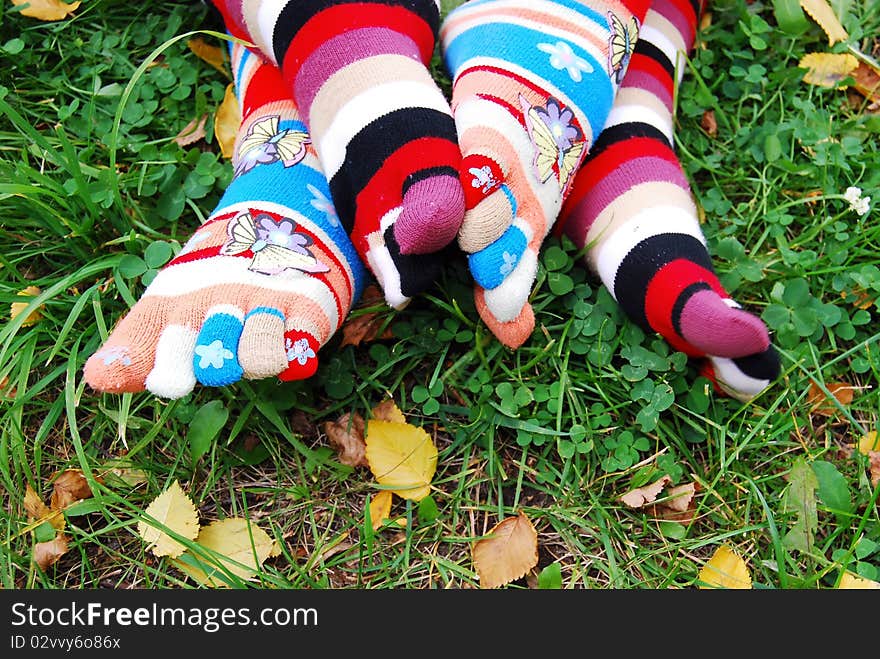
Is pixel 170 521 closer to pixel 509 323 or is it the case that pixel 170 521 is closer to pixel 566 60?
pixel 509 323

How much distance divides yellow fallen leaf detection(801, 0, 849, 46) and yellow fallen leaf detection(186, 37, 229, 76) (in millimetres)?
1061

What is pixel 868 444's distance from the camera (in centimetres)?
121

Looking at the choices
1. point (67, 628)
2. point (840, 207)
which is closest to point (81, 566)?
point (67, 628)

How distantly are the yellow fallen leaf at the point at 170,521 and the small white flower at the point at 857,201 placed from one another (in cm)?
111

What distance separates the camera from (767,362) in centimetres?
113

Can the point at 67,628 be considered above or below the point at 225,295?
below

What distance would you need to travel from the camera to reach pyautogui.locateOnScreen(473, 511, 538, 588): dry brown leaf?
3.66 feet

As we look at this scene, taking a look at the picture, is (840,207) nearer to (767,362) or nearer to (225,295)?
(767,362)

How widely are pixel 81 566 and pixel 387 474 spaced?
0.44 metres

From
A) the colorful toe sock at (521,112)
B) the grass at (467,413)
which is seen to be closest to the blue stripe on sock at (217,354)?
the grass at (467,413)

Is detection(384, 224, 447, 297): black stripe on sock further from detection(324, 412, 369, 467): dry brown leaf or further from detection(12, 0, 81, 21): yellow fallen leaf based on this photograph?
detection(12, 0, 81, 21): yellow fallen leaf

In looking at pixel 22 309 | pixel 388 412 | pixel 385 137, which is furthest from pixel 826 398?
pixel 22 309

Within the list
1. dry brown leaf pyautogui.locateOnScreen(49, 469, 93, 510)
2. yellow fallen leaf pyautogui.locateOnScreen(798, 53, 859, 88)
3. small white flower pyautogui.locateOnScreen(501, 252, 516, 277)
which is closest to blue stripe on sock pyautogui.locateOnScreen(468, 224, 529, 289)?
small white flower pyautogui.locateOnScreen(501, 252, 516, 277)

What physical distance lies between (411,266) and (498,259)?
0.11 m
